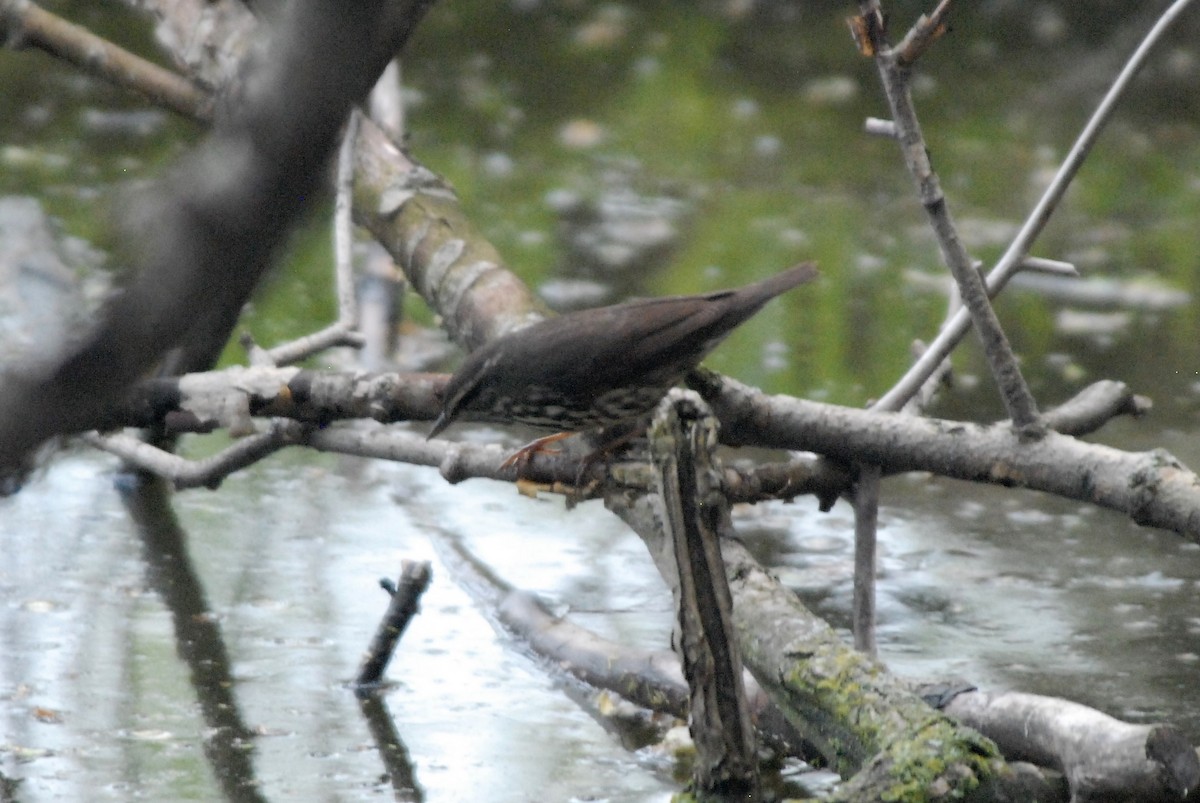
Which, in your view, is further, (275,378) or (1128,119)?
(1128,119)

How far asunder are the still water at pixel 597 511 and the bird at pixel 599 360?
0.51m

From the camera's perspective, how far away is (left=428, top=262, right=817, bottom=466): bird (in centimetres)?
302

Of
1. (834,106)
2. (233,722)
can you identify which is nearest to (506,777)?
(233,722)

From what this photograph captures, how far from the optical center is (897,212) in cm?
632

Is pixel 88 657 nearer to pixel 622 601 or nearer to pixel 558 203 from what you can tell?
pixel 622 601

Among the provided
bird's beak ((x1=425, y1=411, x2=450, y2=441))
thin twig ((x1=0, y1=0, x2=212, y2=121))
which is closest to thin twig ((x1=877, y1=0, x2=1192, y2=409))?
bird's beak ((x1=425, y1=411, x2=450, y2=441))

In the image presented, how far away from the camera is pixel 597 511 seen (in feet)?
13.3

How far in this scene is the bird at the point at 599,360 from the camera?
3016 mm

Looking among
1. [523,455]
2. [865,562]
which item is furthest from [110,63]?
[865,562]

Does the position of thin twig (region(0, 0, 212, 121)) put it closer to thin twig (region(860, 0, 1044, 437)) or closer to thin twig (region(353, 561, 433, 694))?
thin twig (region(353, 561, 433, 694))

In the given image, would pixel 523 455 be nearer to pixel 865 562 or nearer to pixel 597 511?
pixel 865 562

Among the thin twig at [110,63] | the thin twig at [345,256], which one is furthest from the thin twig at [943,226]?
the thin twig at [110,63]

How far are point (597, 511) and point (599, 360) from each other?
3.48ft

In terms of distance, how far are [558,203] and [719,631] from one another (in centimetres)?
431
